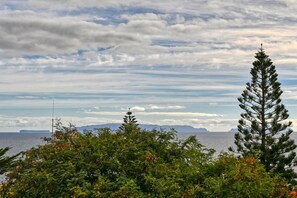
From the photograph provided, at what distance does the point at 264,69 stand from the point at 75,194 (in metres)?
31.9

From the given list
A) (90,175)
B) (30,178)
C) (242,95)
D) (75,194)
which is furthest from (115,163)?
(242,95)

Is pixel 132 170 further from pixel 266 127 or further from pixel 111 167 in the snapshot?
pixel 266 127

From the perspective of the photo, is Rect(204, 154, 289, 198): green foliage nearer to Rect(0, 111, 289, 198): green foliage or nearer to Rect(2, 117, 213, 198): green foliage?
Rect(0, 111, 289, 198): green foliage

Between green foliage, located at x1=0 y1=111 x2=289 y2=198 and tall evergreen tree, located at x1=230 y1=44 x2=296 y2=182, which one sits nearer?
green foliage, located at x1=0 y1=111 x2=289 y2=198

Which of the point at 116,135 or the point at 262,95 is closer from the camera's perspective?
the point at 116,135

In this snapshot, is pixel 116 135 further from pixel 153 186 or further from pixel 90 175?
pixel 153 186

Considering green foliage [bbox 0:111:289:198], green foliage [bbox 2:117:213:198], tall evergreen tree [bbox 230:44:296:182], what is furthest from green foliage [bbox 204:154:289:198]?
tall evergreen tree [bbox 230:44:296:182]

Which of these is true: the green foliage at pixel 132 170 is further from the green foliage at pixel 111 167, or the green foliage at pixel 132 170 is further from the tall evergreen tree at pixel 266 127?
the tall evergreen tree at pixel 266 127

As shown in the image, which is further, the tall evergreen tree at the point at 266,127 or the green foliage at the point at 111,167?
the tall evergreen tree at the point at 266,127

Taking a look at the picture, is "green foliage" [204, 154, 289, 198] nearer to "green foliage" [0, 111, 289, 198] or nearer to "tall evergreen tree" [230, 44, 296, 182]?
"green foliage" [0, 111, 289, 198]

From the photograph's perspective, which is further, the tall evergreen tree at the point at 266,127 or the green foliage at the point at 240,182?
the tall evergreen tree at the point at 266,127

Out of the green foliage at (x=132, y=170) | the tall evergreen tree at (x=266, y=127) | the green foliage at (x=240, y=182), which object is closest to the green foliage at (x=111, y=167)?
the green foliage at (x=132, y=170)

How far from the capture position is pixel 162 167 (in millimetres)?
12625

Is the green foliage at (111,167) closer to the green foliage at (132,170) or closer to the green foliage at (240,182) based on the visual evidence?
the green foliage at (132,170)
